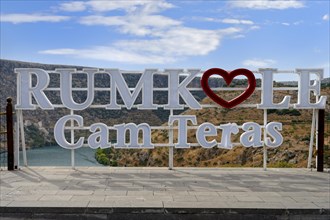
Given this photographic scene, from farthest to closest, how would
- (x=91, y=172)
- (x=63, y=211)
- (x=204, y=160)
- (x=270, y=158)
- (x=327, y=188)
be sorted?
1. (x=204, y=160)
2. (x=270, y=158)
3. (x=91, y=172)
4. (x=327, y=188)
5. (x=63, y=211)

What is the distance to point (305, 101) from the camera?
29.9ft

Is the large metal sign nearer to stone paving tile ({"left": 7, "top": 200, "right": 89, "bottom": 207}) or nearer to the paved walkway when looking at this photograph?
the paved walkway

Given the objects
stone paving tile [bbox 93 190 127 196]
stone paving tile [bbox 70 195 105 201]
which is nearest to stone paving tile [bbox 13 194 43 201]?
stone paving tile [bbox 70 195 105 201]

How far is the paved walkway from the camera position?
6.30m

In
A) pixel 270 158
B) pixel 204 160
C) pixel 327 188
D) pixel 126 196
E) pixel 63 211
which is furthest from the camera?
pixel 204 160

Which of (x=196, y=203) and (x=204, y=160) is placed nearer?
(x=196, y=203)

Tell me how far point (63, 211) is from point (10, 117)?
396 centimetres

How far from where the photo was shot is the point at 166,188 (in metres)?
7.34

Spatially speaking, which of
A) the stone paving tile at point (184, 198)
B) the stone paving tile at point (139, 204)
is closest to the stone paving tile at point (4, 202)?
the stone paving tile at point (139, 204)

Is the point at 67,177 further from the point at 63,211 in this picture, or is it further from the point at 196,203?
the point at 196,203

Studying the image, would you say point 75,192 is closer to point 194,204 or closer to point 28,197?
point 28,197

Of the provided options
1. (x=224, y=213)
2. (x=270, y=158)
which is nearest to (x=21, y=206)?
(x=224, y=213)

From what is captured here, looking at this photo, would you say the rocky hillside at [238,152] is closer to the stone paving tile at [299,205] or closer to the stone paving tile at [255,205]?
the stone paving tile at [255,205]

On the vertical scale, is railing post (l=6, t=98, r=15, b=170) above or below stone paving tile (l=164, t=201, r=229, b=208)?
above
